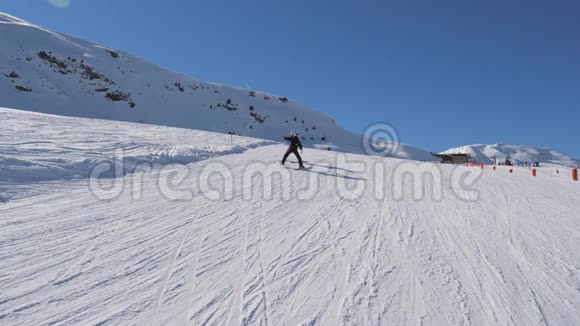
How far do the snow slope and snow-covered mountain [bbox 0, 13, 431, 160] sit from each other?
25721mm

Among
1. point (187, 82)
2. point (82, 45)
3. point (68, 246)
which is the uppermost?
point (82, 45)

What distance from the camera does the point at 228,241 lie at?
4637 millimetres

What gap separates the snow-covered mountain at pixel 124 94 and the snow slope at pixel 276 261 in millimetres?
25721

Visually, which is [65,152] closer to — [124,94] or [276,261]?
[276,261]

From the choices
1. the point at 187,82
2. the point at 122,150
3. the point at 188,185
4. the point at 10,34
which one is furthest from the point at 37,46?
the point at 188,185

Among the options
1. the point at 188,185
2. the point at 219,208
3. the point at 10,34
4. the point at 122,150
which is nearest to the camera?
the point at 219,208

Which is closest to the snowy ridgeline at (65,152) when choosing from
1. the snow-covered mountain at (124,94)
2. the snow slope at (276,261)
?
the snow slope at (276,261)

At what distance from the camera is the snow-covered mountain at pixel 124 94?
2985cm

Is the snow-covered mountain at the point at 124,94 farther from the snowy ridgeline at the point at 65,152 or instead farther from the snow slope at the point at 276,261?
the snow slope at the point at 276,261

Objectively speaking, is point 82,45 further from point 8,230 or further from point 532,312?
point 532,312

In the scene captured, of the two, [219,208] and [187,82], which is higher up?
[187,82]

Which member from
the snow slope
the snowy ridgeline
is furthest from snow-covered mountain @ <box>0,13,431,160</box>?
the snow slope

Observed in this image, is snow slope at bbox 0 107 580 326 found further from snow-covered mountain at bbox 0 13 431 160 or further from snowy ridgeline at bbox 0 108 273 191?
snow-covered mountain at bbox 0 13 431 160

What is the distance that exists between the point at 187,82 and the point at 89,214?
169ft
